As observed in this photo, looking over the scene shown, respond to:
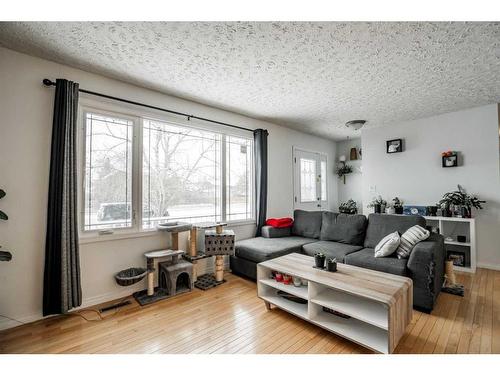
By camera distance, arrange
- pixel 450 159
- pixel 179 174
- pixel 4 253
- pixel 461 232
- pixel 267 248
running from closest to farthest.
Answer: pixel 4 253 → pixel 267 248 → pixel 179 174 → pixel 461 232 → pixel 450 159

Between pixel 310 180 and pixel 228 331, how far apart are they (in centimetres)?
387

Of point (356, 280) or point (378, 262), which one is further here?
point (378, 262)

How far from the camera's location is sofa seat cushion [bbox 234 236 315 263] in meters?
2.90

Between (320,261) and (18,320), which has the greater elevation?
(320,261)

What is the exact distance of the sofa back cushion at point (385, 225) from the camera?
2.73 m

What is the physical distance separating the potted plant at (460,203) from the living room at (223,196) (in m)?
0.02

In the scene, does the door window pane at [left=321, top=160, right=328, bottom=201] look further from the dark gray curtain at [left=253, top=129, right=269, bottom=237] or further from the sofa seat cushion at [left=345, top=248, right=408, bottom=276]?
the sofa seat cushion at [left=345, top=248, right=408, bottom=276]

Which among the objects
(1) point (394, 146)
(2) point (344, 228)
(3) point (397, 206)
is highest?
(1) point (394, 146)

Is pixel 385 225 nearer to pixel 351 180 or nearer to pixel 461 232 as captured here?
pixel 461 232

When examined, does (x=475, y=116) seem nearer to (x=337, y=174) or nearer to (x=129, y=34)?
(x=337, y=174)

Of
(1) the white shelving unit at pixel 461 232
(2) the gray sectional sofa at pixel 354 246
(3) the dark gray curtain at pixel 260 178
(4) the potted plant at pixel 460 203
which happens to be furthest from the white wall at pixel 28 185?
(4) the potted plant at pixel 460 203

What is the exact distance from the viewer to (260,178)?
388cm

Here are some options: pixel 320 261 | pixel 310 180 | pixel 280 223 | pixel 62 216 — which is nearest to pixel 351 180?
pixel 310 180
